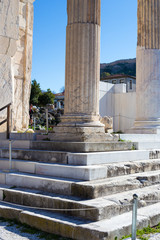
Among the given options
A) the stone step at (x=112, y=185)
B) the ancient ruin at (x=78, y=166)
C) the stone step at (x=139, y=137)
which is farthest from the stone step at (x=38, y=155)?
the stone step at (x=139, y=137)

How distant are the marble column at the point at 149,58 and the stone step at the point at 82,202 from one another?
19.5 ft

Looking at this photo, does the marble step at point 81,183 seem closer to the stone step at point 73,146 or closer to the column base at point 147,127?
the stone step at point 73,146

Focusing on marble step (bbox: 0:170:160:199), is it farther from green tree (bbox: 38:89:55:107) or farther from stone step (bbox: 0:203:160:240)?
green tree (bbox: 38:89:55:107)

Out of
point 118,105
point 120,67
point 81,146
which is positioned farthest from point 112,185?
point 120,67

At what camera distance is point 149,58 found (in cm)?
1176

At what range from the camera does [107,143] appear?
24.3 feet

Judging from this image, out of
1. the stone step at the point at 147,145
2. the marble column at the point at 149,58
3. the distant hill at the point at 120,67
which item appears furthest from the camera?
the distant hill at the point at 120,67

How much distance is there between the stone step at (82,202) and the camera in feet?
16.1

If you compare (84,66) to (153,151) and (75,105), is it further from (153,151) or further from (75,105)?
(153,151)

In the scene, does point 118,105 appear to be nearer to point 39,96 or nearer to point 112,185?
point 39,96

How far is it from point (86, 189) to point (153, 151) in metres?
3.71

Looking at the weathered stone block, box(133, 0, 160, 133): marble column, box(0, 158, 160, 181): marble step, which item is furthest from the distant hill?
the weathered stone block

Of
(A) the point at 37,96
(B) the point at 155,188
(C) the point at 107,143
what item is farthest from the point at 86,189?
(A) the point at 37,96

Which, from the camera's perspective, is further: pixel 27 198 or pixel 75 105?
pixel 75 105
